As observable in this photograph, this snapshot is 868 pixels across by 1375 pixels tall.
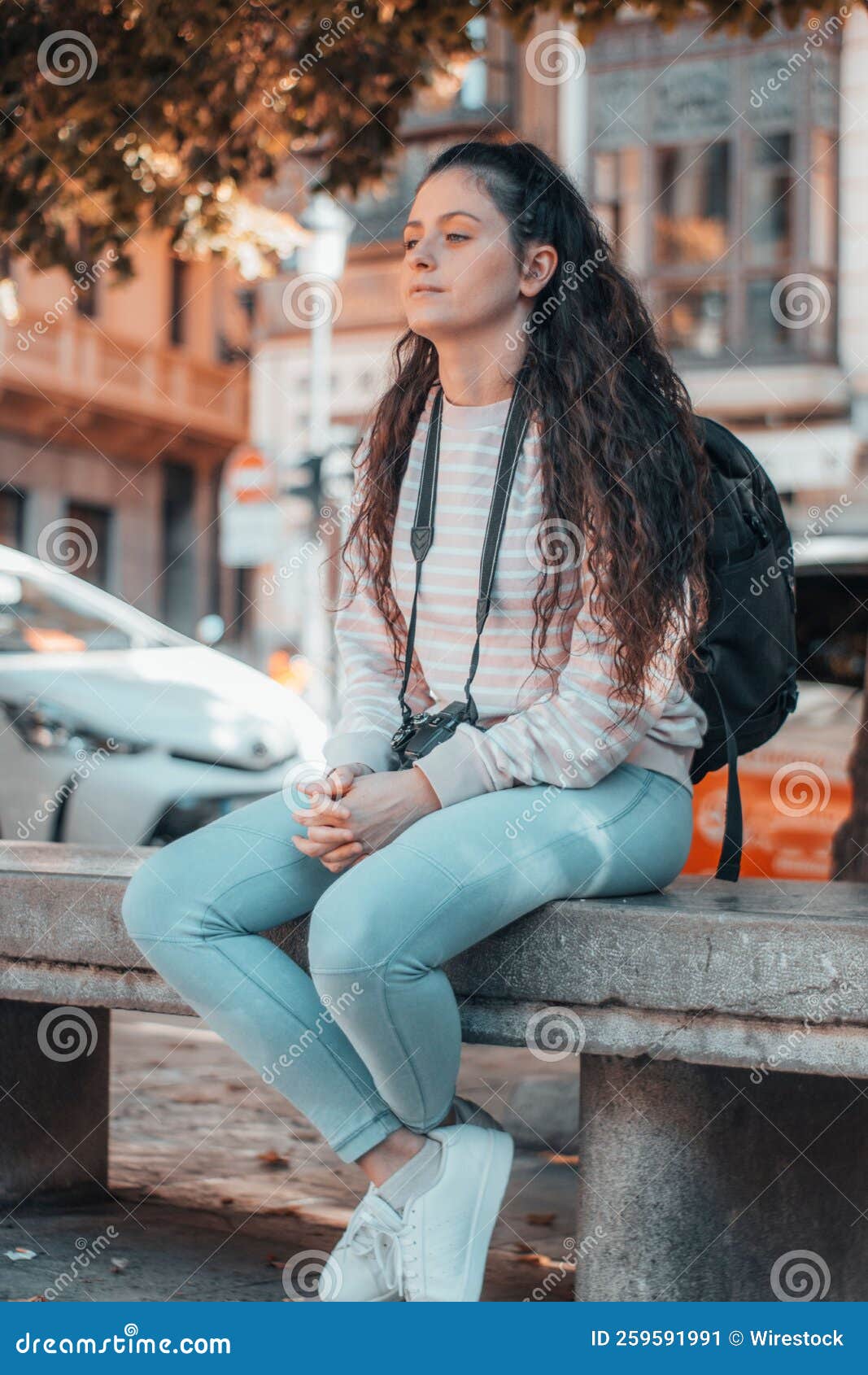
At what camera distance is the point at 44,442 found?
81.8 feet

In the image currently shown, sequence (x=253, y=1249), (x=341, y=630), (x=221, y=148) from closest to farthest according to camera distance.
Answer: (x=341, y=630), (x=253, y=1249), (x=221, y=148)

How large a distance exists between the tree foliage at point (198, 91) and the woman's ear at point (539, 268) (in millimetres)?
2694

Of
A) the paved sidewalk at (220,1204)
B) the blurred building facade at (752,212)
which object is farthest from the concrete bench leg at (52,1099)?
the blurred building facade at (752,212)

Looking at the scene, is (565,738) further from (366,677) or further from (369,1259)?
(369,1259)

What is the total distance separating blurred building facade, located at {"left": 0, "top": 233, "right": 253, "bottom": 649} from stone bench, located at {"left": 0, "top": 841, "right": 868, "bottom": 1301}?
1954 centimetres

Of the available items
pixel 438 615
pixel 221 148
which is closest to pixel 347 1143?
pixel 438 615

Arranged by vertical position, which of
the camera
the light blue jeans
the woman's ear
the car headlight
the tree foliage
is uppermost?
the tree foliage

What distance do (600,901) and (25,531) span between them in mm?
23282

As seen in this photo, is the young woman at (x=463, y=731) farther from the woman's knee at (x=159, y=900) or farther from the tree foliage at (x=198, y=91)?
the tree foliage at (x=198, y=91)

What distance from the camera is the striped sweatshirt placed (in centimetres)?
256

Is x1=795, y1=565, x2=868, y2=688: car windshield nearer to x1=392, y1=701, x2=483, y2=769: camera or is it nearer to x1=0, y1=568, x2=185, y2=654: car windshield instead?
x1=0, y1=568, x2=185, y2=654: car windshield

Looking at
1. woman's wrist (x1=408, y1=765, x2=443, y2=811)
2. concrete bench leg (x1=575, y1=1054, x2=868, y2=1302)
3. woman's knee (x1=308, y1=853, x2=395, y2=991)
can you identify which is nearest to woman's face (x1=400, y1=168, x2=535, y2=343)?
woman's wrist (x1=408, y1=765, x2=443, y2=811)

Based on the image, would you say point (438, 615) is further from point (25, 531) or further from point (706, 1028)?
point (25, 531)

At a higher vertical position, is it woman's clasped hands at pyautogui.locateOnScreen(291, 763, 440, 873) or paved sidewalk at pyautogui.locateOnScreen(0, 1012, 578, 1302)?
woman's clasped hands at pyautogui.locateOnScreen(291, 763, 440, 873)
